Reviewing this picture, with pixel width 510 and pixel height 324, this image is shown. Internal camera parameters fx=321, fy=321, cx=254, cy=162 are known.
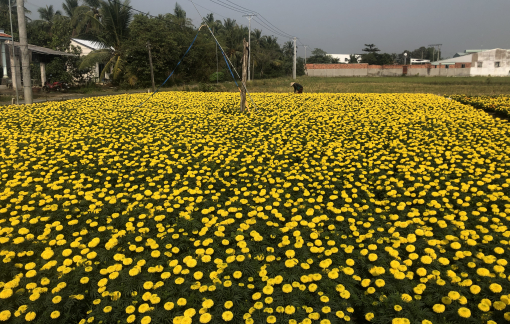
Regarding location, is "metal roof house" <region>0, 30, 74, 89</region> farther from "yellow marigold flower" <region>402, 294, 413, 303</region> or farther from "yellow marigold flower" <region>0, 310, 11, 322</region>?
"yellow marigold flower" <region>402, 294, 413, 303</region>

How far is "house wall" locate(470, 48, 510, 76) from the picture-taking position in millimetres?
54894

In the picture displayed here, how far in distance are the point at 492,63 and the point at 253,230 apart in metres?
69.2

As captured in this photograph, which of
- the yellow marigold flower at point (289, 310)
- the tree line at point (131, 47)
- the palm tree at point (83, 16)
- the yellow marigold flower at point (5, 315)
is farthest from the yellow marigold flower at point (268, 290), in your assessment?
the palm tree at point (83, 16)

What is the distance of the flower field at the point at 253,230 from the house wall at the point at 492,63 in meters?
61.9

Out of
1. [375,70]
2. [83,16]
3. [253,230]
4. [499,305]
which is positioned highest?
[83,16]

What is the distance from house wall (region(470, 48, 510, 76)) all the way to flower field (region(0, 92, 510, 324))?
61934 mm

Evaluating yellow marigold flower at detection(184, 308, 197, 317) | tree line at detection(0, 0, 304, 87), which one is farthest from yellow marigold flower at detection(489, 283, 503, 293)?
tree line at detection(0, 0, 304, 87)

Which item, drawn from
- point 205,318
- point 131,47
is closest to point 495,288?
point 205,318

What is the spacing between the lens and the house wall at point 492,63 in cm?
5489

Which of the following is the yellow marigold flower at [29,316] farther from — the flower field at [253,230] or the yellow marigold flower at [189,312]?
the yellow marigold flower at [189,312]

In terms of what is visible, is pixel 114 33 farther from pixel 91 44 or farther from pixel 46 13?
pixel 46 13

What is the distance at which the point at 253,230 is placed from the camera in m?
3.55

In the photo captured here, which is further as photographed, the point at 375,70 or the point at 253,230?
the point at 375,70

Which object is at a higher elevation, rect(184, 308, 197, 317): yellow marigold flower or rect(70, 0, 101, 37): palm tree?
rect(70, 0, 101, 37): palm tree
